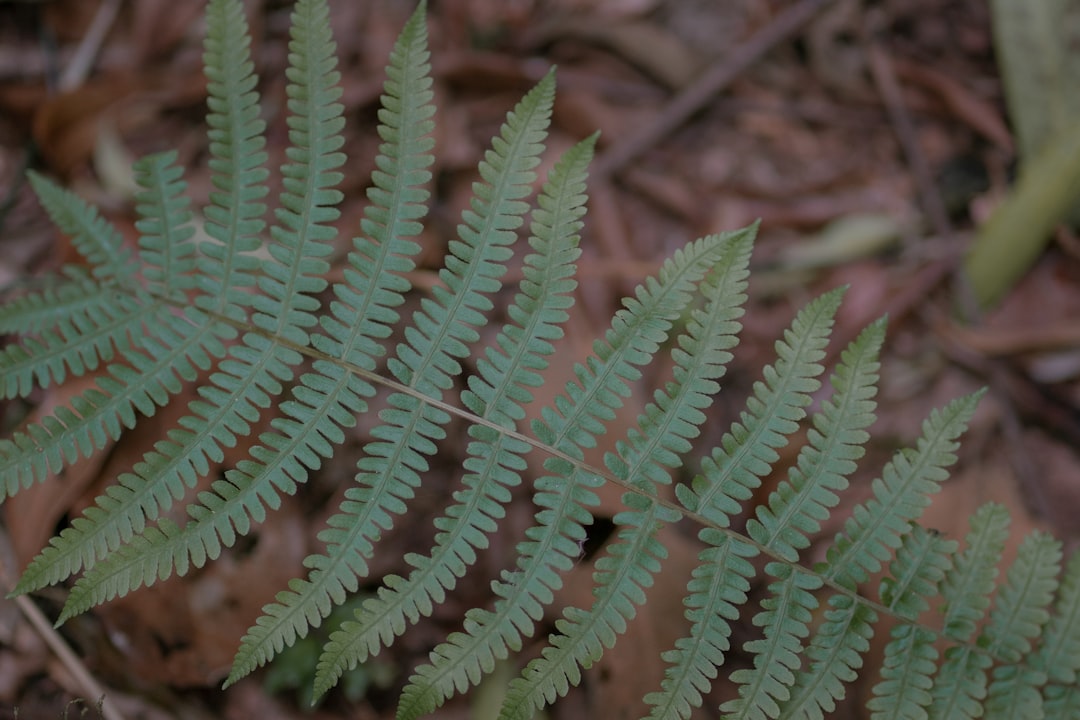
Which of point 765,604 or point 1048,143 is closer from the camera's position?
point 765,604

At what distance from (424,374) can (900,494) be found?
1117mm

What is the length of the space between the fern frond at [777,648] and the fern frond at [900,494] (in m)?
0.09

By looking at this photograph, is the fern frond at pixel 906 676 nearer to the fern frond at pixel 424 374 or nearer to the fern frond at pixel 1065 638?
the fern frond at pixel 1065 638

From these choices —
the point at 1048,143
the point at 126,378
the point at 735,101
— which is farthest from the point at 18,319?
the point at 1048,143

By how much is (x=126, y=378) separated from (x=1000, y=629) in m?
2.11

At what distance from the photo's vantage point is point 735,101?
350 cm

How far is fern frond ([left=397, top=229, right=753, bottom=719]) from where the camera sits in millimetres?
1742

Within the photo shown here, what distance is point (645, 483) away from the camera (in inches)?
74.8

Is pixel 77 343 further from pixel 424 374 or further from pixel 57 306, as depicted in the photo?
pixel 424 374

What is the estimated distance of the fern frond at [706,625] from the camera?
70.3 inches

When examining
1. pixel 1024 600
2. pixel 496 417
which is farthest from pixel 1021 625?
pixel 496 417

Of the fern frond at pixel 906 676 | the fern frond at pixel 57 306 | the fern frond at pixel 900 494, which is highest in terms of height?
the fern frond at pixel 57 306

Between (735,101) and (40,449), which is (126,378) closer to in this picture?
(40,449)

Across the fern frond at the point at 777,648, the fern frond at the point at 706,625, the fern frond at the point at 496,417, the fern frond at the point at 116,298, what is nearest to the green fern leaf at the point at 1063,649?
the fern frond at the point at 777,648
